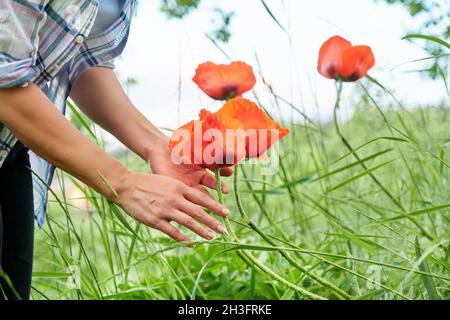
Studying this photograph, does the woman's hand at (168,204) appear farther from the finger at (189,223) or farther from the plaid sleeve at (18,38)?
the plaid sleeve at (18,38)

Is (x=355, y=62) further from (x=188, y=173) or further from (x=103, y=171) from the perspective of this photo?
(x=103, y=171)

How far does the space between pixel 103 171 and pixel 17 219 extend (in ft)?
0.99

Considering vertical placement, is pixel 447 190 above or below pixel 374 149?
below

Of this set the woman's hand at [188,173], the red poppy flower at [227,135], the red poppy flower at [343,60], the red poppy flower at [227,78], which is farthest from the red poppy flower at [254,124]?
the red poppy flower at [343,60]

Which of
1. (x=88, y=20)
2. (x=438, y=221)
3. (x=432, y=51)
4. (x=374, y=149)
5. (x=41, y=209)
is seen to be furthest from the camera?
(x=374, y=149)

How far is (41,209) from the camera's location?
1.22 meters

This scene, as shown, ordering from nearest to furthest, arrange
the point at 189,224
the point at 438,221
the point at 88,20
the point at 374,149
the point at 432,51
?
the point at 189,224, the point at 88,20, the point at 432,51, the point at 438,221, the point at 374,149

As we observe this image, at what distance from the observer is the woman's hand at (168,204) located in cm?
83

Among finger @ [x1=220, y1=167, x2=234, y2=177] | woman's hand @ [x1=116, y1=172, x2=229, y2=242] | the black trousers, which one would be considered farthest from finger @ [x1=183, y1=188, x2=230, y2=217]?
the black trousers

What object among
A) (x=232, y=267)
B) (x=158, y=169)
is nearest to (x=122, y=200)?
(x=158, y=169)

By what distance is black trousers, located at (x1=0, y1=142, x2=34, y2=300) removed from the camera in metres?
1.08
